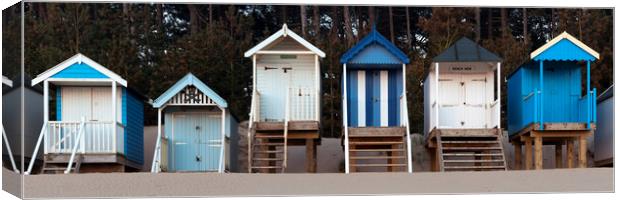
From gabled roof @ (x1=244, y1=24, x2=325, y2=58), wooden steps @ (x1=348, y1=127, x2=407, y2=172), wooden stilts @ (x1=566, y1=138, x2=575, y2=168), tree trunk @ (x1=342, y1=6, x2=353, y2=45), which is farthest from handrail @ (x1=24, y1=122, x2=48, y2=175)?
wooden stilts @ (x1=566, y1=138, x2=575, y2=168)

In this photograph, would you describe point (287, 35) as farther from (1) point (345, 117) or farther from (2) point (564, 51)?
(2) point (564, 51)

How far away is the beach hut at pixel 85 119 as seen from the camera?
26.8 m

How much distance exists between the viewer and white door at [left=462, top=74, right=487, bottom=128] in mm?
27984

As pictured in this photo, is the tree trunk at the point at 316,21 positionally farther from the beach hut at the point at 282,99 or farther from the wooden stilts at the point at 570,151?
the wooden stilts at the point at 570,151

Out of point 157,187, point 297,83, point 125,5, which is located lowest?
point 157,187

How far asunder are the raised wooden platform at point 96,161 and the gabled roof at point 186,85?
4.60 feet

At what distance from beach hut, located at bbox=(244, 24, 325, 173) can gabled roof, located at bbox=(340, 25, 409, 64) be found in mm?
615

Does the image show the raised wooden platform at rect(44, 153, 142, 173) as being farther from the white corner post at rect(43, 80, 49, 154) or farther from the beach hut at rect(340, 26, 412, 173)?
the beach hut at rect(340, 26, 412, 173)

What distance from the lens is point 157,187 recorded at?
24.4m

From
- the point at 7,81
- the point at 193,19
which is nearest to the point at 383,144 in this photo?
the point at 7,81

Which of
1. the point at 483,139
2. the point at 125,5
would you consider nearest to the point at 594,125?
the point at 483,139

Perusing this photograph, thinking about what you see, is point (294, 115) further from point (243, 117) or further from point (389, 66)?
point (243, 117)

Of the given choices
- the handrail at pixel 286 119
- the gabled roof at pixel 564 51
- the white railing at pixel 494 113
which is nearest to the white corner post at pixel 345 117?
the handrail at pixel 286 119

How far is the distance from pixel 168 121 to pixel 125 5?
706cm
